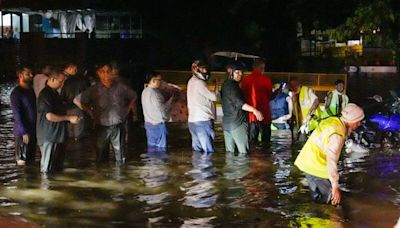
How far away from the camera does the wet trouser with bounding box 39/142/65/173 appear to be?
1106 cm

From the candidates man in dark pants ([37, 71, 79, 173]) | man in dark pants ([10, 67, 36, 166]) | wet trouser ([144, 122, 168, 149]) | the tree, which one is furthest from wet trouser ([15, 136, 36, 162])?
the tree

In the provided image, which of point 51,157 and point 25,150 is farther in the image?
point 25,150

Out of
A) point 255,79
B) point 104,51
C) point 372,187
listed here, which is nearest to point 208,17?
point 104,51

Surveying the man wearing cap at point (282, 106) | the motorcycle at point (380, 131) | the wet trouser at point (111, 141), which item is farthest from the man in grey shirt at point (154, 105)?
the motorcycle at point (380, 131)

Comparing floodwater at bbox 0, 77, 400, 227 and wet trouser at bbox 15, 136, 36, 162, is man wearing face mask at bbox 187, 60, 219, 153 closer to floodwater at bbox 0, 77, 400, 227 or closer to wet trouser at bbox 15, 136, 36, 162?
floodwater at bbox 0, 77, 400, 227

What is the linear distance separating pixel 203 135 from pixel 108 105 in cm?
203

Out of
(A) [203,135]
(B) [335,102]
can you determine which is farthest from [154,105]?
(B) [335,102]

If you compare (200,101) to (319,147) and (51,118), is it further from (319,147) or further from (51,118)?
(319,147)

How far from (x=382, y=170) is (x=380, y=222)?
347 centimetres

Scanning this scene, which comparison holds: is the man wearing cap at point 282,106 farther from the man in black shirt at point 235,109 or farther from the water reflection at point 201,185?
the water reflection at point 201,185

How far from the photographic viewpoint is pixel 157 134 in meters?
14.0

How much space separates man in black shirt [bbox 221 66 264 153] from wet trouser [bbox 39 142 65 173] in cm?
286

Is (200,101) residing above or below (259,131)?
above

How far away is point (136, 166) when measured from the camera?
12359 mm
